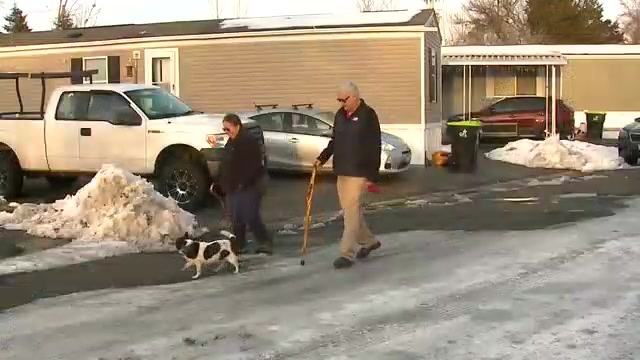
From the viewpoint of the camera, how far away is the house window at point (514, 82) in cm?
3425

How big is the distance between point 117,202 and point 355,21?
12.1 m

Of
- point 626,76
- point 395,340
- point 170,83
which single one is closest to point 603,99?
point 626,76

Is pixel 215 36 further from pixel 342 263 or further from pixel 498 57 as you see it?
pixel 342 263

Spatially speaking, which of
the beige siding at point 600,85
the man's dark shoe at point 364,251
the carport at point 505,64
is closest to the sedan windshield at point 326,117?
the man's dark shoe at point 364,251

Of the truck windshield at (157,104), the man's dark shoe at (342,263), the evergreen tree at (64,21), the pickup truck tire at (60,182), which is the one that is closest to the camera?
the man's dark shoe at (342,263)

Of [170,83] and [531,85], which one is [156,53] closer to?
[170,83]

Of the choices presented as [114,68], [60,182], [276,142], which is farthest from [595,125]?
[60,182]

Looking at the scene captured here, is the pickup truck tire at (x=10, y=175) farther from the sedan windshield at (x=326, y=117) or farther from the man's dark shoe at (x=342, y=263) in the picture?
the man's dark shoe at (x=342, y=263)

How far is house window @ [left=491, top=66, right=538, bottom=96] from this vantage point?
34.2m

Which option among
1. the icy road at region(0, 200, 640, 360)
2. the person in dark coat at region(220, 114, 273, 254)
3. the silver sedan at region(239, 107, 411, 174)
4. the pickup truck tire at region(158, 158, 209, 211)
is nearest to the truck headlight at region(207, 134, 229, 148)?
the pickup truck tire at region(158, 158, 209, 211)

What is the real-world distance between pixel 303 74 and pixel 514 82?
49.7ft

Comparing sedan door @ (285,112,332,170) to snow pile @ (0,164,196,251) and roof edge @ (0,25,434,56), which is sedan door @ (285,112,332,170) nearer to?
roof edge @ (0,25,434,56)

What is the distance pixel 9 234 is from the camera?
10969mm

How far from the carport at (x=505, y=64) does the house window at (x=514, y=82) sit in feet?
0.39
